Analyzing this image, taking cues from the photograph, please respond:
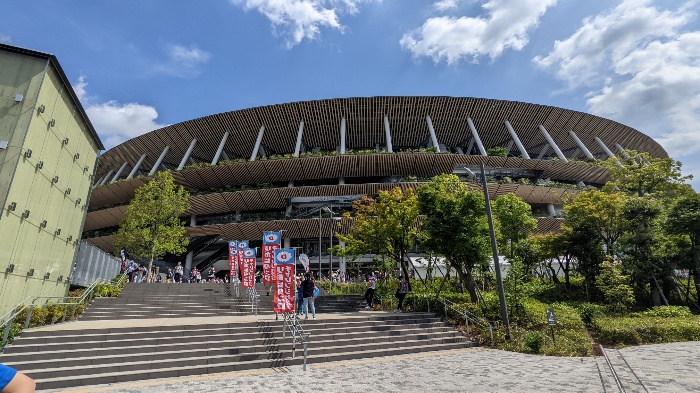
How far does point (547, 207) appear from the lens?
36.7 metres

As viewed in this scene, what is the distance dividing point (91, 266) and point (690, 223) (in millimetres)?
26956

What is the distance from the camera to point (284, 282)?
424 inches

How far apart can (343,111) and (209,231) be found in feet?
60.5

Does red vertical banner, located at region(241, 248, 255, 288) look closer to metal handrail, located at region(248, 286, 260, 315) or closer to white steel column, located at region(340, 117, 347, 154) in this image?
metal handrail, located at region(248, 286, 260, 315)

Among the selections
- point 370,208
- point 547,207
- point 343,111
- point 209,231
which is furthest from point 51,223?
point 547,207

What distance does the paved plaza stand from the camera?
6902 mm

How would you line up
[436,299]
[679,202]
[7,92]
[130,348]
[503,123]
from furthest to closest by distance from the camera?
[503,123] < [679,202] < [436,299] < [7,92] < [130,348]

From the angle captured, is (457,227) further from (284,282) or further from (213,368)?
(213,368)

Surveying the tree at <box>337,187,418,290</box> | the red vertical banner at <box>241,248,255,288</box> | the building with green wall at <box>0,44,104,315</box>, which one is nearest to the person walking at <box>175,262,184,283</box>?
the red vertical banner at <box>241,248,255,288</box>

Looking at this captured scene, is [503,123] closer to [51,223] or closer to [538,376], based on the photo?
[538,376]

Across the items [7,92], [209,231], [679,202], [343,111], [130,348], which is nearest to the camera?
[130,348]

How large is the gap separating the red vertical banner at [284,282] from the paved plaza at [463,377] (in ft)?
6.37

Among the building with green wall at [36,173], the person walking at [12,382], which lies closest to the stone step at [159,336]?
the building with green wall at [36,173]

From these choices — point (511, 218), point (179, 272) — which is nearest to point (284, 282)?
point (511, 218)
